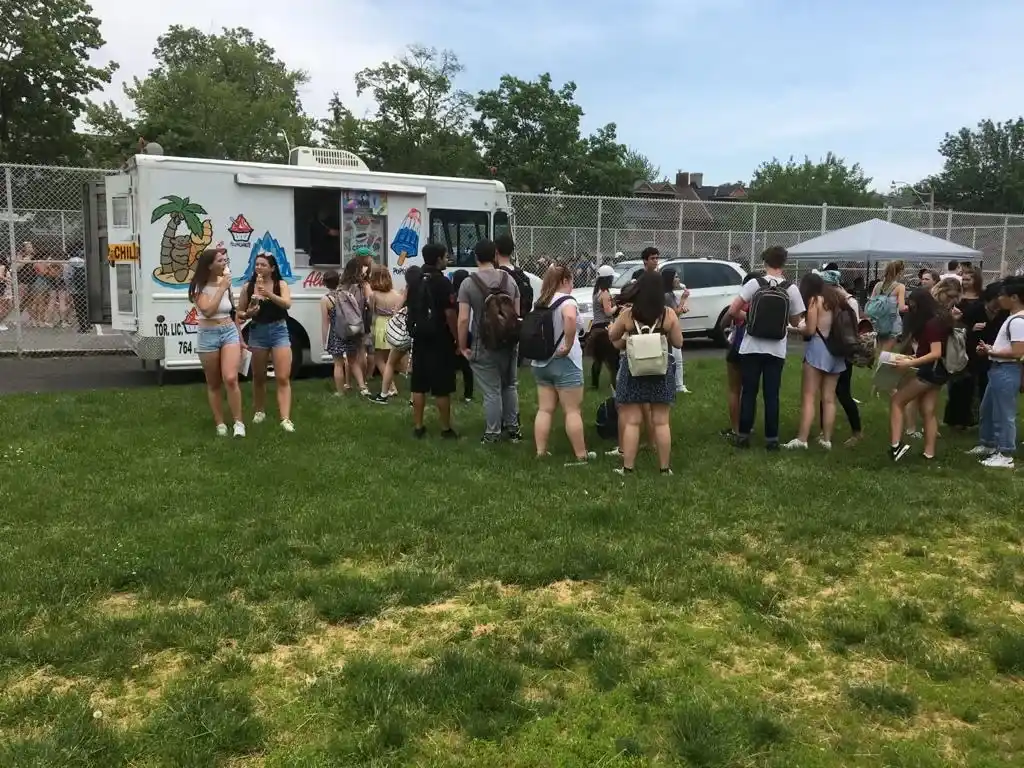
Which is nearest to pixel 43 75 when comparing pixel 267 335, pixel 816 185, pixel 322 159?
pixel 322 159

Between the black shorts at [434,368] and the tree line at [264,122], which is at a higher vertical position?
the tree line at [264,122]

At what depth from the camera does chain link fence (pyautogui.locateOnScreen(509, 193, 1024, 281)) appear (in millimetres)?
17250

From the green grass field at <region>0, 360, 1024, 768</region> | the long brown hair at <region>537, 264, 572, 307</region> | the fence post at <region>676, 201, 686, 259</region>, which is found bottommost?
the green grass field at <region>0, 360, 1024, 768</region>

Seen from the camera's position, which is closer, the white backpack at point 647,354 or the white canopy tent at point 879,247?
the white backpack at point 647,354

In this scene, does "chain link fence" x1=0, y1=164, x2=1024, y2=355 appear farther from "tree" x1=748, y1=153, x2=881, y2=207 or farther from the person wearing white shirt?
"tree" x1=748, y1=153, x2=881, y2=207

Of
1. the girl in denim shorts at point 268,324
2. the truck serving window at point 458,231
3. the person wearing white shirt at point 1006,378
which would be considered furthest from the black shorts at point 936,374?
the truck serving window at point 458,231

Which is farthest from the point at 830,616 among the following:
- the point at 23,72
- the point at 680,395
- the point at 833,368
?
the point at 23,72

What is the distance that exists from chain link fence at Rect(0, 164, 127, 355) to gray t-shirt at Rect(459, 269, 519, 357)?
8.37 metres

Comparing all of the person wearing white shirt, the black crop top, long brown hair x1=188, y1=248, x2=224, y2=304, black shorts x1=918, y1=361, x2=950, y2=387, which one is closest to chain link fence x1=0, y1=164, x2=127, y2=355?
the black crop top

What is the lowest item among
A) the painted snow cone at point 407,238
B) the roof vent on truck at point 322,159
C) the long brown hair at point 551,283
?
the long brown hair at point 551,283

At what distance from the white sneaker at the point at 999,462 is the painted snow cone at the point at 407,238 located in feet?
23.9

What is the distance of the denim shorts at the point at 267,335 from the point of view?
7354mm

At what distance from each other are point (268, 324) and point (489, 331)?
2123 millimetres

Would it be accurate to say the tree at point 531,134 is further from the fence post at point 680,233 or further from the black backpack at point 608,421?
the black backpack at point 608,421
